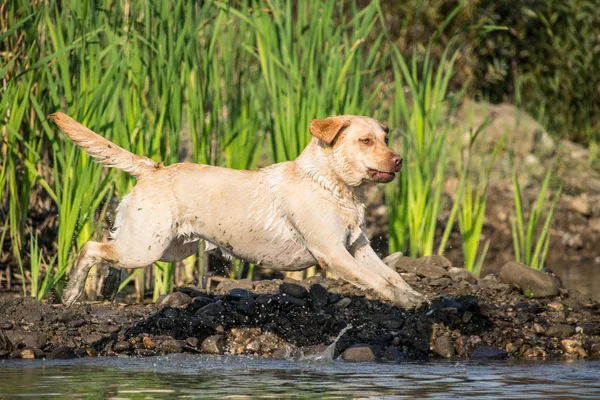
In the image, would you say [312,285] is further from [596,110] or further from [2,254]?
[596,110]

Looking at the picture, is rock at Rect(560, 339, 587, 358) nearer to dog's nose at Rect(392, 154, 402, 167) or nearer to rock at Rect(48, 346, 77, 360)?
dog's nose at Rect(392, 154, 402, 167)

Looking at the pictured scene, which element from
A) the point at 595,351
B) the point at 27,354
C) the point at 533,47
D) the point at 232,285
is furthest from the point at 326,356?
the point at 533,47

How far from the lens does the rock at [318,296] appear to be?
8344 mm

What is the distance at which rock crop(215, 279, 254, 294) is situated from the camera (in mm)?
8875

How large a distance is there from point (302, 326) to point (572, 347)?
1831 millimetres

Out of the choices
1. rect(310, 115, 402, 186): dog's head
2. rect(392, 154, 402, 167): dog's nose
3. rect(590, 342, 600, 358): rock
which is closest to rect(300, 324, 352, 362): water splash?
rect(310, 115, 402, 186): dog's head

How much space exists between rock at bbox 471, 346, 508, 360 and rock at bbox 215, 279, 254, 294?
1.90m

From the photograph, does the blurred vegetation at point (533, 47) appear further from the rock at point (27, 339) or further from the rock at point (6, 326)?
the rock at point (27, 339)

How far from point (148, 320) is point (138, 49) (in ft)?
7.14

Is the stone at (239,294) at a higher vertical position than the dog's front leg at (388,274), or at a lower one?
lower

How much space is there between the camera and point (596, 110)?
55.5 ft

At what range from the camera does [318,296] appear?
8391mm

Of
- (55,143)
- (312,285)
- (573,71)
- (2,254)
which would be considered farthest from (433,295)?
(573,71)

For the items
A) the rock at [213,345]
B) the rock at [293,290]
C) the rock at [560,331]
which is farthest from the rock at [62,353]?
the rock at [560,331]
